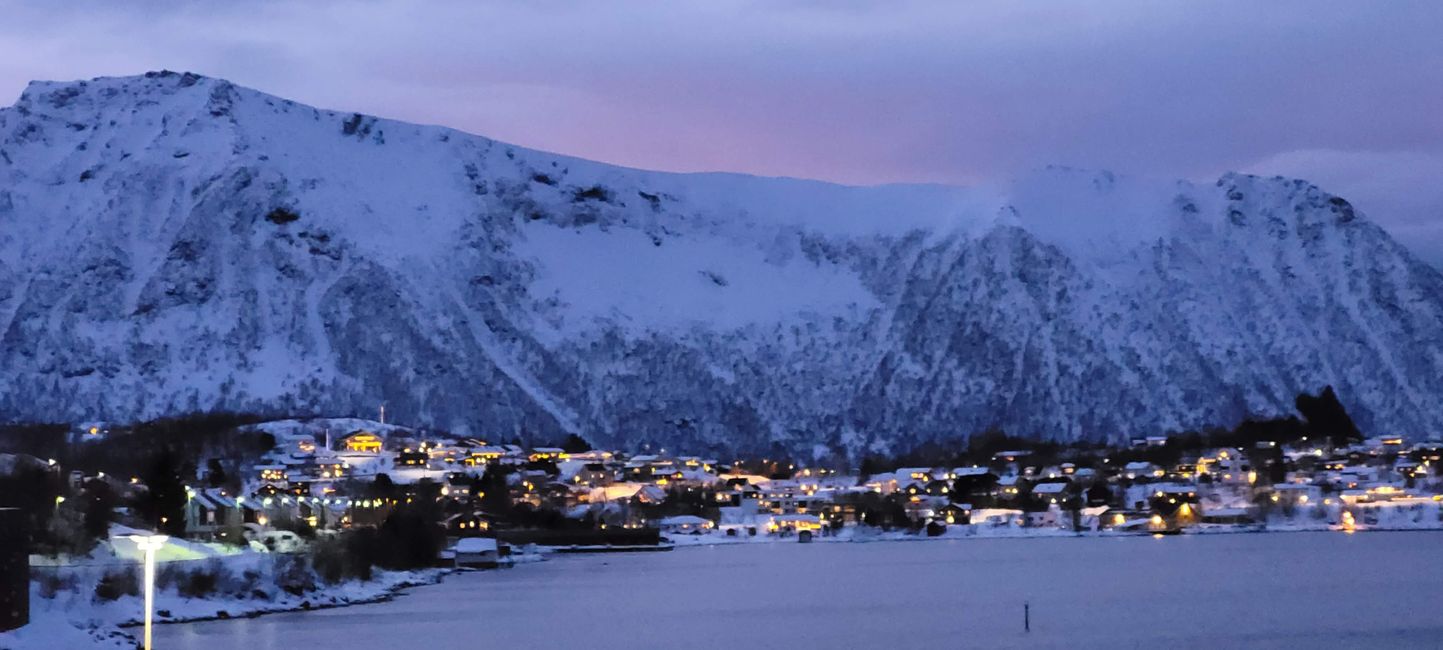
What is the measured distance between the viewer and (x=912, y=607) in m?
65.9

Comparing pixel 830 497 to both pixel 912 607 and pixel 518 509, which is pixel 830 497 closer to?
pixel 518 509

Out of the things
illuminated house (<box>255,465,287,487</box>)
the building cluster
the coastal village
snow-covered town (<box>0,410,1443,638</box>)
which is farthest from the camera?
illuminated house (<box>255,465,287,487</box>)

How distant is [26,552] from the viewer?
43.9 meters

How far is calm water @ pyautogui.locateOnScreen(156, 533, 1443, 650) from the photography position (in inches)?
2101

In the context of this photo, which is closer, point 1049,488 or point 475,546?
point 475,546

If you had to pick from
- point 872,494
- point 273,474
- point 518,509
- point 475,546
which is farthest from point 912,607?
point 872,494

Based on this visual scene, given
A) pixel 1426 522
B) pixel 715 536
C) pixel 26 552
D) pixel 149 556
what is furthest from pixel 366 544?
pixel 1426 522

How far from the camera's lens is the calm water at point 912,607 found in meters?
53.4

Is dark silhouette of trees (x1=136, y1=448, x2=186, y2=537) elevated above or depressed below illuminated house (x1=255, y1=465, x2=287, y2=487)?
below

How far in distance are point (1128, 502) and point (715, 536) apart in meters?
33.2

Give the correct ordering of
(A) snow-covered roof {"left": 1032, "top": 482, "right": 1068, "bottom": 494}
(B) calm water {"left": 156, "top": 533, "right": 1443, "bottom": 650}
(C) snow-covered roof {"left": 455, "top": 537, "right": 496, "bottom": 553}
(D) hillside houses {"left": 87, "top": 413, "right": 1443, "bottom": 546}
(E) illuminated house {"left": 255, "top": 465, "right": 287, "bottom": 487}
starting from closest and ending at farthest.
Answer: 1. (B) calm water {"left": 156, "top": 533, "right": 1443, "bottom": 650}
2. (C) snow-covered roof {"left": 455, "top": 537, "right": 496, "bottom": 553}
3. (D) hillside houses {"left": 87, "top": 413, "right": 1443, "bottom": 546}
4. (E) illuminated house {"left": 255, "top": 465, "right": 287, "bottom": 487}
5. (A) snow-covered roof {"left": 1032, "top": 482, "right": 1068, "bottom": 494}

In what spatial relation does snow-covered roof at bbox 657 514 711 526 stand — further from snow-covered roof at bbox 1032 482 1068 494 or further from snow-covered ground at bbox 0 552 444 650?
snow-covered ground at bbox 0 552 444 650

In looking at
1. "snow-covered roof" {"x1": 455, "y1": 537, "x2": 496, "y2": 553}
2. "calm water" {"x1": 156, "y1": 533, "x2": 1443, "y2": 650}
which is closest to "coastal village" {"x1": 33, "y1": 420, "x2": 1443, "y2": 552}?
"snow-covered roof" {"x1": 455, "y1": 537, "x2": 496, "y2": 553}

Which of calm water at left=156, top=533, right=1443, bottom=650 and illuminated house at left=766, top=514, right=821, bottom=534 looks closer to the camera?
calm water at left=156, top=533, right=1443, bottom=650
